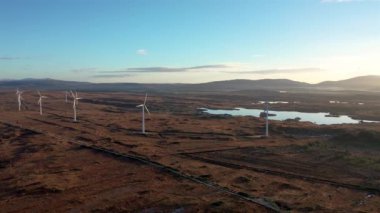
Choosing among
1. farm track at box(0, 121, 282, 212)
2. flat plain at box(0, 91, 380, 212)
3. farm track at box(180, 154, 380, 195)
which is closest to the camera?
farm track at box(0, 121, 282, 212)

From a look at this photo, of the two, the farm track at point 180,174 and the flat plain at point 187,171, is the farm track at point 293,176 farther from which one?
the farm track at point 180,174

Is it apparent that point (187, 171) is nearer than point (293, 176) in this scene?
No

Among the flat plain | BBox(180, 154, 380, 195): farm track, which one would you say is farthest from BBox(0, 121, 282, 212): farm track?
BBox(180, 154, 380, 195): farm track

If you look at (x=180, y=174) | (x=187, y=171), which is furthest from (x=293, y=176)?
(x=180, y=174)

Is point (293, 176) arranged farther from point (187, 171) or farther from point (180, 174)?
point (180, 174)

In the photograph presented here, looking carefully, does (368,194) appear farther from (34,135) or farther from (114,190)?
(34,135)

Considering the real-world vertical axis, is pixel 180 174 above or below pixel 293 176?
above

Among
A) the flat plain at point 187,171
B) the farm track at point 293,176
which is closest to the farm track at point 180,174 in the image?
the flat plain at point 187,171

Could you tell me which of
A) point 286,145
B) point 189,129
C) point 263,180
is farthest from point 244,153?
point 189,129

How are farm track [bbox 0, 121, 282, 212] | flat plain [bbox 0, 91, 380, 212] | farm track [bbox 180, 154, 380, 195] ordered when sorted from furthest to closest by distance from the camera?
farm track [bbox 180, 154, 380, 195] → flat plain [bbox 0, 91, 380, 212] → farm track [bbox 0, 121, 282, 212]

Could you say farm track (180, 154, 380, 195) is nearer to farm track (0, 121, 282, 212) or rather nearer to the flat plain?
the flat plain

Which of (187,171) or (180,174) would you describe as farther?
(187,171)
